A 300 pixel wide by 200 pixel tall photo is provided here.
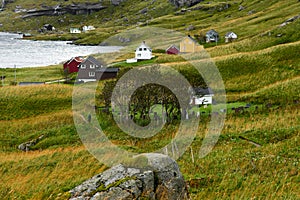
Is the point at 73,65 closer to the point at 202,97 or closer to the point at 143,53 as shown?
the point at 143,53

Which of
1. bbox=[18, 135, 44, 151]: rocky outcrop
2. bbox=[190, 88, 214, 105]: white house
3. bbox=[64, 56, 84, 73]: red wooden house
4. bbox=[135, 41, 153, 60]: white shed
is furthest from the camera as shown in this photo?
bbox=[135, 41, 153, 60]: white shed

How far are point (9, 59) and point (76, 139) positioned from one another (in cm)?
11844

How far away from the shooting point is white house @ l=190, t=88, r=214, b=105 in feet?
159

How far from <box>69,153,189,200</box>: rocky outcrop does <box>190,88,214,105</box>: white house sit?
117 ft

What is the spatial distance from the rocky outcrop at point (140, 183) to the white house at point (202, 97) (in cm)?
3561

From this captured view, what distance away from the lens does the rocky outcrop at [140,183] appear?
468 inches

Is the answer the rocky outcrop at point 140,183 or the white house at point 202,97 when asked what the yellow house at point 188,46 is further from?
the rocky outcrop at point 140,183

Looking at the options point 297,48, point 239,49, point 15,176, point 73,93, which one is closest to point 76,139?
point 15,176

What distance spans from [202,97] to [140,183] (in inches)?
1507

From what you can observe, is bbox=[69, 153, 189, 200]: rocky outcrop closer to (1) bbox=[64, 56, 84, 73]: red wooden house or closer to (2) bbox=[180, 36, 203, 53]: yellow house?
(1) bbox=[64, 56, 84, 73]: red wooden house

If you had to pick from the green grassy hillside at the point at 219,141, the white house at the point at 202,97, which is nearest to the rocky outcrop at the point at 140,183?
the green grassy hillside at the point at 219,141

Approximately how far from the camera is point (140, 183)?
39.9 ft

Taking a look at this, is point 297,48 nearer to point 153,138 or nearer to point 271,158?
point 153,138

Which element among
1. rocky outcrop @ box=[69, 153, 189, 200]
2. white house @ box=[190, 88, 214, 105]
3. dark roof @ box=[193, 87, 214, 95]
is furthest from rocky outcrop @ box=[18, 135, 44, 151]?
rocky outcrop @ box=[69, 153, 189, 200]
